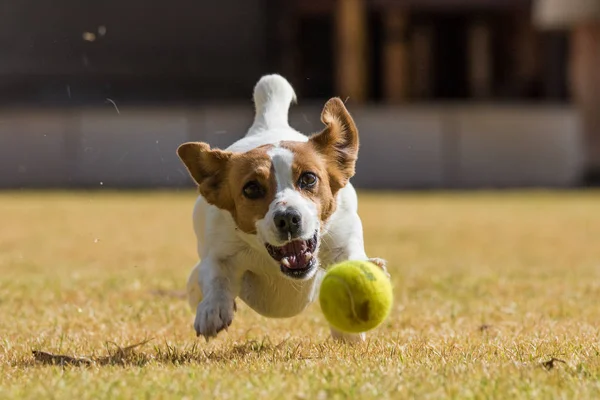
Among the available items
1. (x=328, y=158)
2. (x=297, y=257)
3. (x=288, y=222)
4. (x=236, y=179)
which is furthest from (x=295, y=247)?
(x=328, y=158)

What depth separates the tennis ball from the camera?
4.39m

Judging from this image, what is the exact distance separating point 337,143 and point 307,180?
451 mm

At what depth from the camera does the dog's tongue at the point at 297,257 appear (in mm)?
4535

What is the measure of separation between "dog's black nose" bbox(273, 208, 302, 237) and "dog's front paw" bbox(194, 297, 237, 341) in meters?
0.44

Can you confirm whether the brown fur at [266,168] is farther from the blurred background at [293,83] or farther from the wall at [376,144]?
the wall at [376,144]

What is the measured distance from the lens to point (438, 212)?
15391mm

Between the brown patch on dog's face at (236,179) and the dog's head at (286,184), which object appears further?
the brown patch on dog's face at (236,179)

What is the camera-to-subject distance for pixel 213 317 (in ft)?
15.0

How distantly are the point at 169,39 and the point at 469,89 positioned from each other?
25.3 feet

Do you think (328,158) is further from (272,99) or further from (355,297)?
(272,99)

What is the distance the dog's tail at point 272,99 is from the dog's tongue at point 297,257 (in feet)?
4.33

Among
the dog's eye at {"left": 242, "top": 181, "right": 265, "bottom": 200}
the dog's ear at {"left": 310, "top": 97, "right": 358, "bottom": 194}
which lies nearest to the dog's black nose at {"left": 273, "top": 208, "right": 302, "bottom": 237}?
the dog's eye at {"left": 242, "top": 181, "right": 265, "bottom": 200}

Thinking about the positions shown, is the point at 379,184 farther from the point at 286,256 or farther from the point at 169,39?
the point at 286,256

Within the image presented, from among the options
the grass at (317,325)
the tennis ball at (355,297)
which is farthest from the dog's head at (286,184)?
the grass at (317,325)
